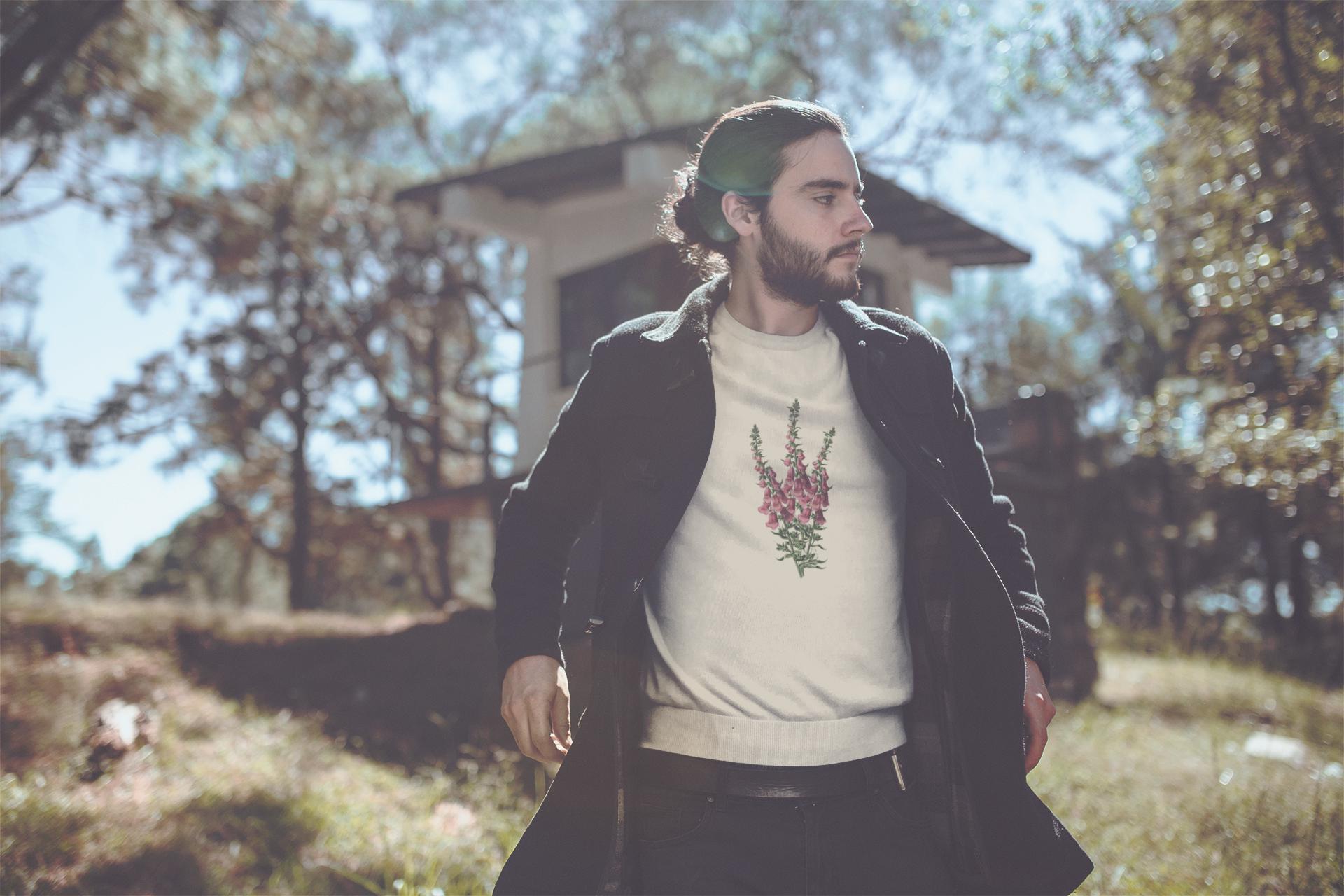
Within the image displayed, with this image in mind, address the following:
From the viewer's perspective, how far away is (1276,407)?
23.0 feet

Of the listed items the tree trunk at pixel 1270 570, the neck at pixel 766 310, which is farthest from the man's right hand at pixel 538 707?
the tree trunk at pixel 1270 570

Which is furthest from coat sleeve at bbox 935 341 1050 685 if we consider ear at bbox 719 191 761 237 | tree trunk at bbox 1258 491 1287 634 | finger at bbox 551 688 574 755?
tree trunk at bbox 1258 491 1287 634

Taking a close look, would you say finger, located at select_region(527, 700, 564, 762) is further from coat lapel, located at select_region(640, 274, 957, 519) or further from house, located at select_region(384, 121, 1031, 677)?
house, located at select_region(384, 121, 1031, 677)

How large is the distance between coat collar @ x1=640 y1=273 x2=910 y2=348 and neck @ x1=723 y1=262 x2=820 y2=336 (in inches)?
2.2

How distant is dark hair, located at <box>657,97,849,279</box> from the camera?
2.20m

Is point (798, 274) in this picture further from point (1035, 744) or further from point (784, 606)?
point (1035, 744)

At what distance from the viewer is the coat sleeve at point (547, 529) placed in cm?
193

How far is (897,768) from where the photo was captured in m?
2.01

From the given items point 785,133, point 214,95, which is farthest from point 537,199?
point 785,133

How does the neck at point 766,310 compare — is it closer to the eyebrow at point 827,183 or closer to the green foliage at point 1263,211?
the eyebrow at point 827,183

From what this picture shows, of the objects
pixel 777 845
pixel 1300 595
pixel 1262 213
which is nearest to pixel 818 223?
pixel 777 845

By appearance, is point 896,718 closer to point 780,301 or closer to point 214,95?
point 780,301

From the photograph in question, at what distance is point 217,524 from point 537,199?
15.6 meters

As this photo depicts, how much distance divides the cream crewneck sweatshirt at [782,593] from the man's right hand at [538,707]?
0.21 meters
